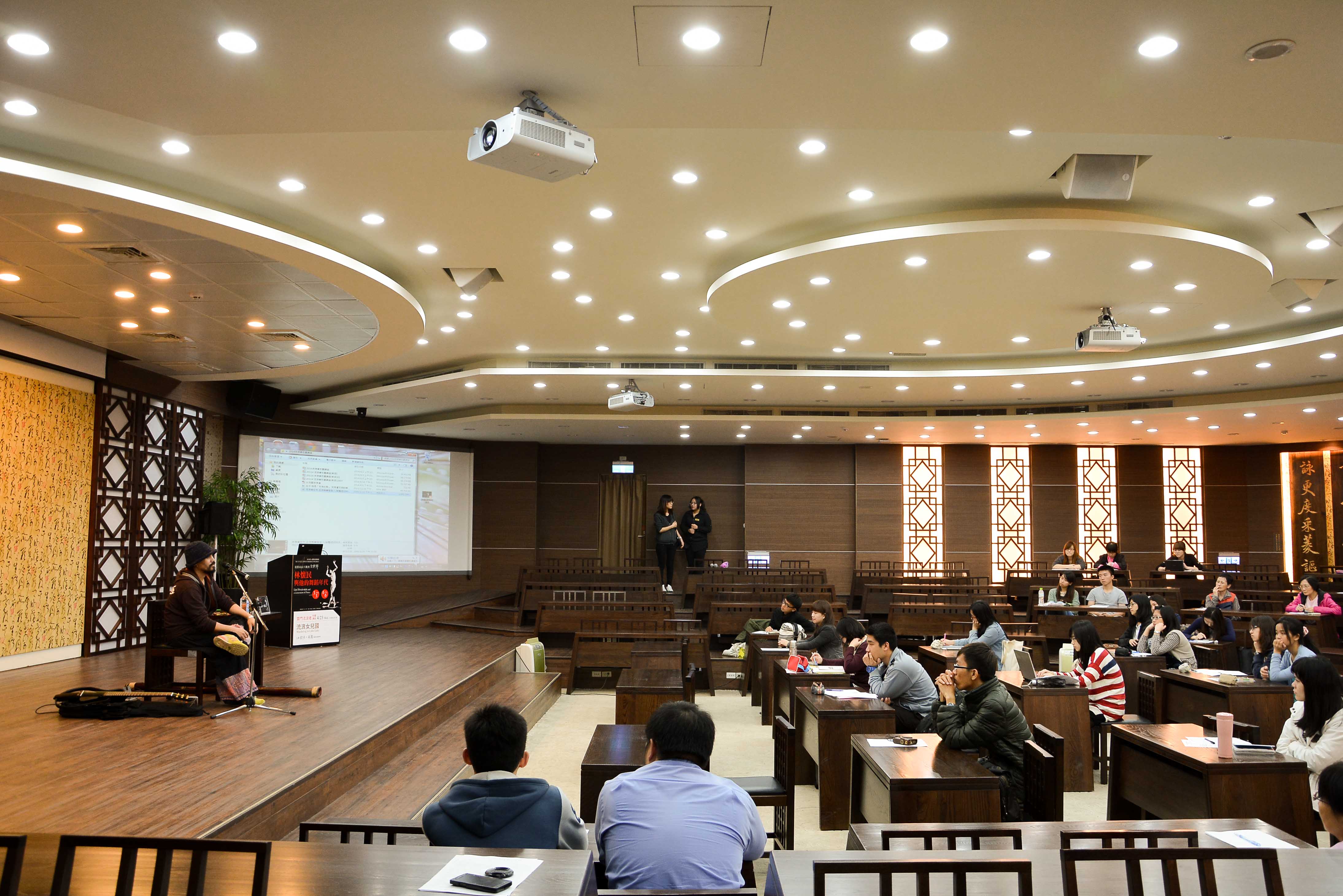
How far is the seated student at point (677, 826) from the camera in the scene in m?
2.57

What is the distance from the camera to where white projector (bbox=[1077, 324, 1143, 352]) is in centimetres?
752

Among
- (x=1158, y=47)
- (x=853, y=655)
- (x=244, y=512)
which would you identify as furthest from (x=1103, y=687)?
(x=244, y=512)

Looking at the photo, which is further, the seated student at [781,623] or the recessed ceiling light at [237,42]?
the seated student at [781,623]

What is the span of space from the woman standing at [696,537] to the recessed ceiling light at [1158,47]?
559 inches

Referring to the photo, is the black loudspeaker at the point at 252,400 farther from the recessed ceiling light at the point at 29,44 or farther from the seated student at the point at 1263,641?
the seated student at the point at 1263,641

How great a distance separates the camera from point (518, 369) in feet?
38.6

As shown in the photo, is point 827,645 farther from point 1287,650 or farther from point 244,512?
point 244,512

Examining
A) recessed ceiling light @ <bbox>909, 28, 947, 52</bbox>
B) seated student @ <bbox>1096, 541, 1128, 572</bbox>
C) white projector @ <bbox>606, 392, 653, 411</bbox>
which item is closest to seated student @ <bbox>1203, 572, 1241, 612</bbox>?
seated student @ <bbox>1096, 541, 1128, 572</bbox>

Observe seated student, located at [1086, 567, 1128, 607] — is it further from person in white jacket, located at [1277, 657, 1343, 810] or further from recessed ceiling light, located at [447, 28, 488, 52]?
recessed ceiling light, located at [447, 28, 488, 52]

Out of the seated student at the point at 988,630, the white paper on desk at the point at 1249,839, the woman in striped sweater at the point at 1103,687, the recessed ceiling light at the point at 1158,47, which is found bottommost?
the woman in striped sweater at the point at 1103,687

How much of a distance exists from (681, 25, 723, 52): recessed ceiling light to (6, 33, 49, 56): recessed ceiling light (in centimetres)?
172

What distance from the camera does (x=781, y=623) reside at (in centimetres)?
1033

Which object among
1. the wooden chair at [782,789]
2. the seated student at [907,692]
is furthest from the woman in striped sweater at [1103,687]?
the wooden chair at [782,789]

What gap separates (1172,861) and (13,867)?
2.81m
